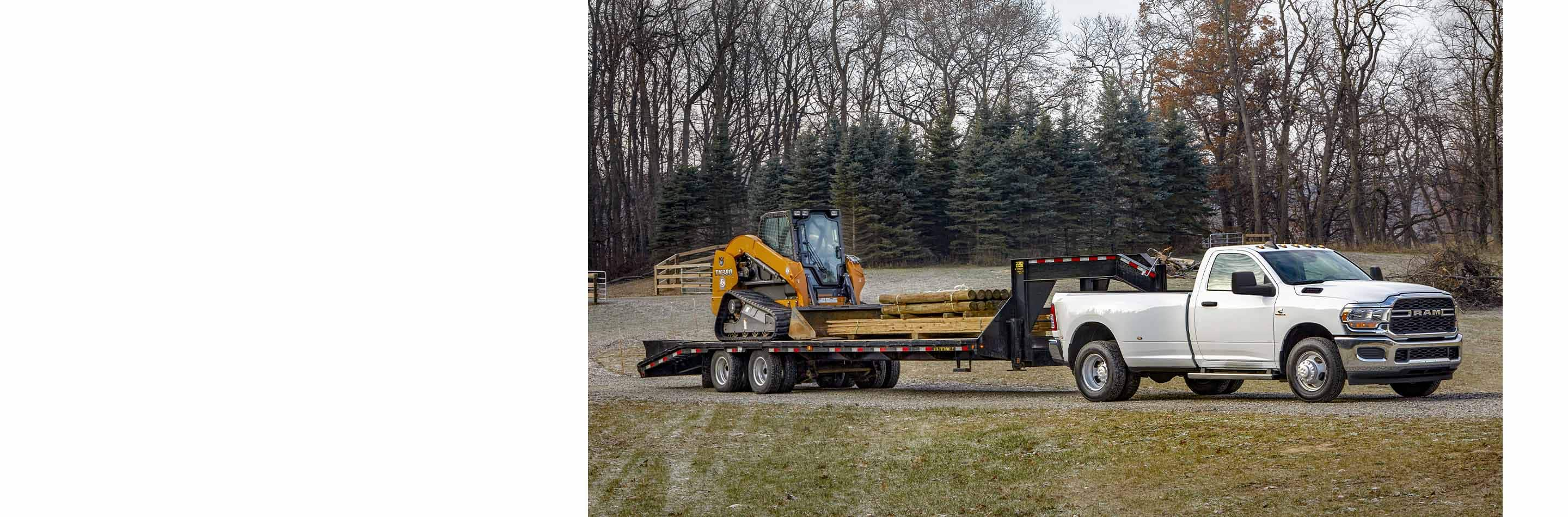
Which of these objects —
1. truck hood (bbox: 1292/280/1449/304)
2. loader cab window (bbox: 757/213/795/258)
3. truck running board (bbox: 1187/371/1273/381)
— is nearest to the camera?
truck hood (bbox: 1292/280/1449/304)

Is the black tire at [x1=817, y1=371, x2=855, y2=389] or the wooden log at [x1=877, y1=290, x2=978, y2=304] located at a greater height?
the wooden log at [x1=877, y1=290, x2=978, y2=304]

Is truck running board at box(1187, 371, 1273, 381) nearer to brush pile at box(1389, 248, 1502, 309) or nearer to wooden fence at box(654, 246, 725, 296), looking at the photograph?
brush pile at box(1389, 248, 1502, 309)

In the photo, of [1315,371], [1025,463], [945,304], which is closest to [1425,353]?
[1315,371]

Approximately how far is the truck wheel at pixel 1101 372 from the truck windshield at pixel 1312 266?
1.57 meters

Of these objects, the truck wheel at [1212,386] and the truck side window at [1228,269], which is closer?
the truck side window at [1228,269]

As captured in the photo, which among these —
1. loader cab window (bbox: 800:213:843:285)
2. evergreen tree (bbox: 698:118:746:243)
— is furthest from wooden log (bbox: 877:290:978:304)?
evergreen tree (bbox: 698:118:746:243)

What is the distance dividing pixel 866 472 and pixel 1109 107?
395 centimetres

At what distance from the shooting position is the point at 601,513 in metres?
12.2

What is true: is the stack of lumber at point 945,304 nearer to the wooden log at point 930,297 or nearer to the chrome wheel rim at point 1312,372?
the wooden log at point 930,297

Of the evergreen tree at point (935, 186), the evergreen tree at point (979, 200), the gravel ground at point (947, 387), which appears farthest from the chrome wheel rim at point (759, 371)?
the evergreen tree at point (979, 200)

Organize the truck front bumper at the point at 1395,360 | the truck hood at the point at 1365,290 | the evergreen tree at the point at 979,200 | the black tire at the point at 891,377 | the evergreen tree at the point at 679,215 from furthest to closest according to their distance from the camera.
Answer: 1. the black tire at the point at 891,377
2. the evergreen tree at the point at 679,215
3. the evergreen tree at the point at 979,200
4. the truck hood at the point at 1365,290
5. the truck front bumper at the point at 1395,360

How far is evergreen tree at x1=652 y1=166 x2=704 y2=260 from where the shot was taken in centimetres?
1460

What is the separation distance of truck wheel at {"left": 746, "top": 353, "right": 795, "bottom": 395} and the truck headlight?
623 centimetres

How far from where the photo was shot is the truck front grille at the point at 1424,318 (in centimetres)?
1016
